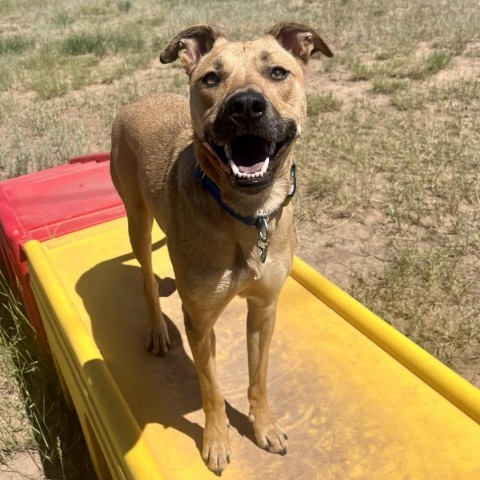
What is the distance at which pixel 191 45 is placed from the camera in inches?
102

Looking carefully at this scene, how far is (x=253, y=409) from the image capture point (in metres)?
2.57

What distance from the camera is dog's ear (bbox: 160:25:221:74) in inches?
97.9

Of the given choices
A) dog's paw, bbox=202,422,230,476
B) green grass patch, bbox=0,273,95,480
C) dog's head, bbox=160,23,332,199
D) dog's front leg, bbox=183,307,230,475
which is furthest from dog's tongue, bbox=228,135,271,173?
green grass patch, bbox=0,273,95,480

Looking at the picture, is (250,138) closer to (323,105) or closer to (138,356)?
(138,356)

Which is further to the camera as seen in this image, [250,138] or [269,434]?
[269,434]

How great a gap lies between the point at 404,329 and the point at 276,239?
1767 millimetres

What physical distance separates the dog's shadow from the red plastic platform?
0.52 meters

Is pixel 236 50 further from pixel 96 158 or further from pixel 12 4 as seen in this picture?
pixel 12 4

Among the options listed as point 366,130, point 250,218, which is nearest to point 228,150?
point 250,218

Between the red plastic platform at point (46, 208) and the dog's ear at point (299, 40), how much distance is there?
212 centimetres

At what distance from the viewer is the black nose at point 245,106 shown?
190 cm

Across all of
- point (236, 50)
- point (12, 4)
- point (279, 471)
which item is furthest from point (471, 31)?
point (12, 4)

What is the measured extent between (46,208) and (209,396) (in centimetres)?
234

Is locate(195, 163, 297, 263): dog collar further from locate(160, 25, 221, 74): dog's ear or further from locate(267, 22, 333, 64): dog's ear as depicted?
locate(267, 22, 333, 64): dog's ear
